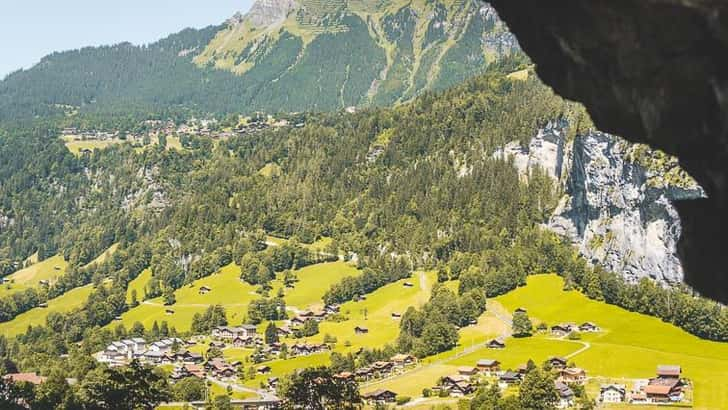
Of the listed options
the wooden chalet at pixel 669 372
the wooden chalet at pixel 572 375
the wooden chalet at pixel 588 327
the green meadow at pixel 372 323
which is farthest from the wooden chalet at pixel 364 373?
the wooden chalet at pixel 669 372

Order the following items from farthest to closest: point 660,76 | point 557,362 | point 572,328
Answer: point 572,328, point 557,362, point 660,76

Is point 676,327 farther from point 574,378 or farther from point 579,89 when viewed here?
point 579,89

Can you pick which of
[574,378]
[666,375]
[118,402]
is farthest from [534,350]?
[118,402]

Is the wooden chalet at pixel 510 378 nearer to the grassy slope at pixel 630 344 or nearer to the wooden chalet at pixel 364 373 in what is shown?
the grassy slope at pixel 630 344

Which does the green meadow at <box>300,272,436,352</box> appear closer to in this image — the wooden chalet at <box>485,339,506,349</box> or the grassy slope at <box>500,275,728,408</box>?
the wooden chalet at <box>485,339,506,349</box>

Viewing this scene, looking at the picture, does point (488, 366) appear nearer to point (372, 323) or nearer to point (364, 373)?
point (364, 373)

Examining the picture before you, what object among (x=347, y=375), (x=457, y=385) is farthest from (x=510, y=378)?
(x=347, y=375)

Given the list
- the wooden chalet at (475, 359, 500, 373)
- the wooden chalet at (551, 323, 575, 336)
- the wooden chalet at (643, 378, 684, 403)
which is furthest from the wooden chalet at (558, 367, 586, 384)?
the wooden chalet at (551, 323, 575, 336)
